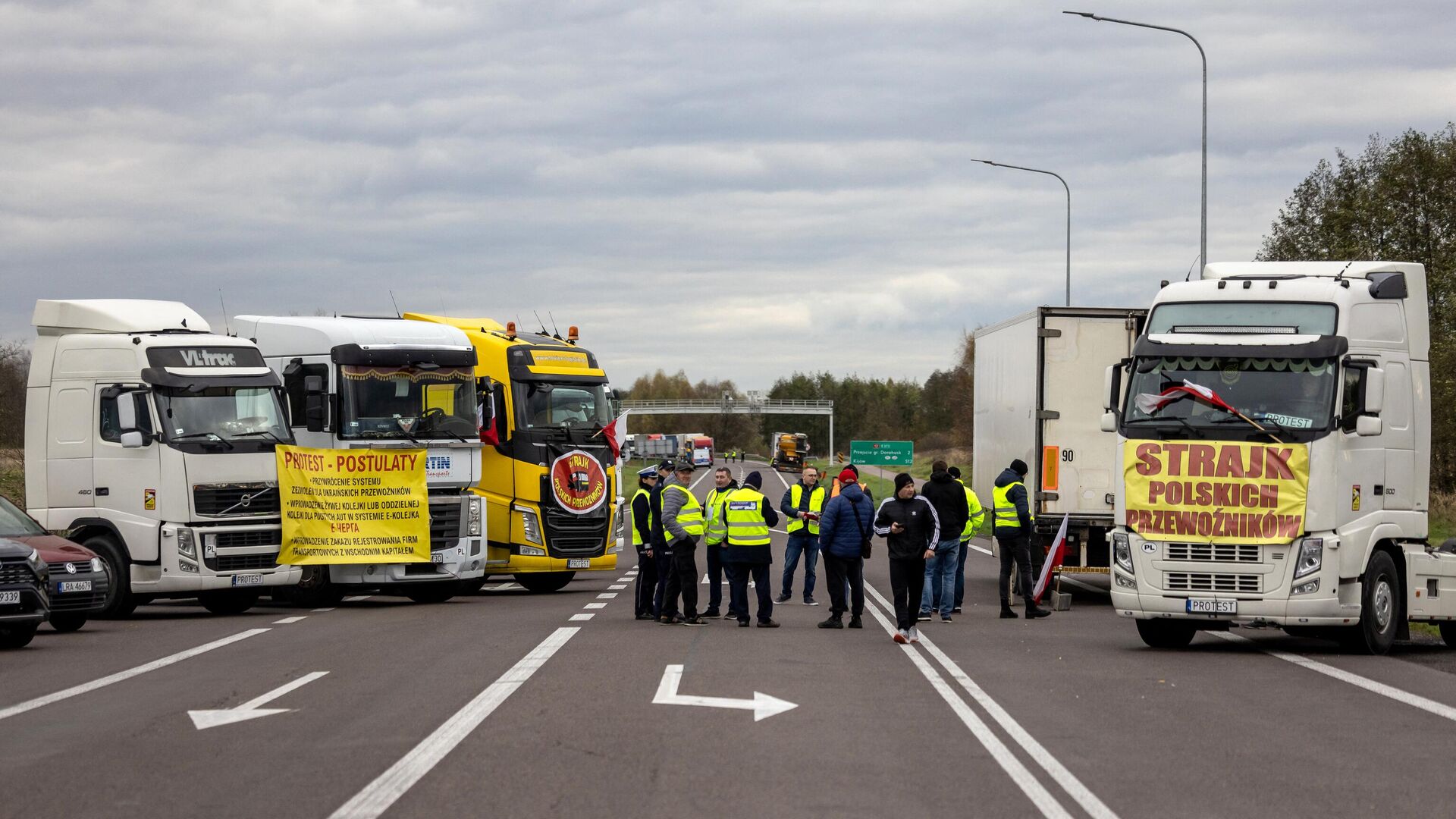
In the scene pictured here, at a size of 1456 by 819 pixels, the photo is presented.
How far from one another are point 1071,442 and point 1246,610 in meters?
7.20

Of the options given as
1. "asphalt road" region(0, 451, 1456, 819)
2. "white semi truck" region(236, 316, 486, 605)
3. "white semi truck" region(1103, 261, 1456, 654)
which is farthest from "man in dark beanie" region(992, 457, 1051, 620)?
"white semi truck" region(236, 316, 486, 605)

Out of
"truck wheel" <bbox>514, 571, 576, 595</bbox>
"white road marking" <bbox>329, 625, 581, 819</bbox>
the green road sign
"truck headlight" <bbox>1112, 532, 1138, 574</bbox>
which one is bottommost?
"truck wheel" <bbox>514, 571, 576, 595</bbox>

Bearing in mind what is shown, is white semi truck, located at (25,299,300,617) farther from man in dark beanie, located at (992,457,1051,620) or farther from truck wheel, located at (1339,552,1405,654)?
truck wheel, located at (1339,552,1405,654)

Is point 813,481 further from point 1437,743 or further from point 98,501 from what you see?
point 1437,743

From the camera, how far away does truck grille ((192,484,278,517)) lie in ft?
66.9

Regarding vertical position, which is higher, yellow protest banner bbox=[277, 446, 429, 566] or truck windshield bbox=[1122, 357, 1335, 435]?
truck windshield bbox=[1122, 357, 1335, 435]

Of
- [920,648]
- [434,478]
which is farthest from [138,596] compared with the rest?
[920,648]

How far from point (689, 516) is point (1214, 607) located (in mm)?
6073

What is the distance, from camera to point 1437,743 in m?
10.2

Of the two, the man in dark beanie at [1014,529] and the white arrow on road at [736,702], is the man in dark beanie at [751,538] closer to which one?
the man in dark beanie at [1014,529]

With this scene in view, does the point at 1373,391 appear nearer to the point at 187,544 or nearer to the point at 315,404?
the point at 315,404

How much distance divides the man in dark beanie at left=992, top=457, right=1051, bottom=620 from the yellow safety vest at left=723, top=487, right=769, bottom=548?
142 inches

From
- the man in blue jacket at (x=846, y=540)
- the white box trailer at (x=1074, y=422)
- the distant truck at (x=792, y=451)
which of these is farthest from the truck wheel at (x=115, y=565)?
the distant truck at (x=792, y=451)

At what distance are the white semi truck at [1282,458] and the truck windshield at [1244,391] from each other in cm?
1
